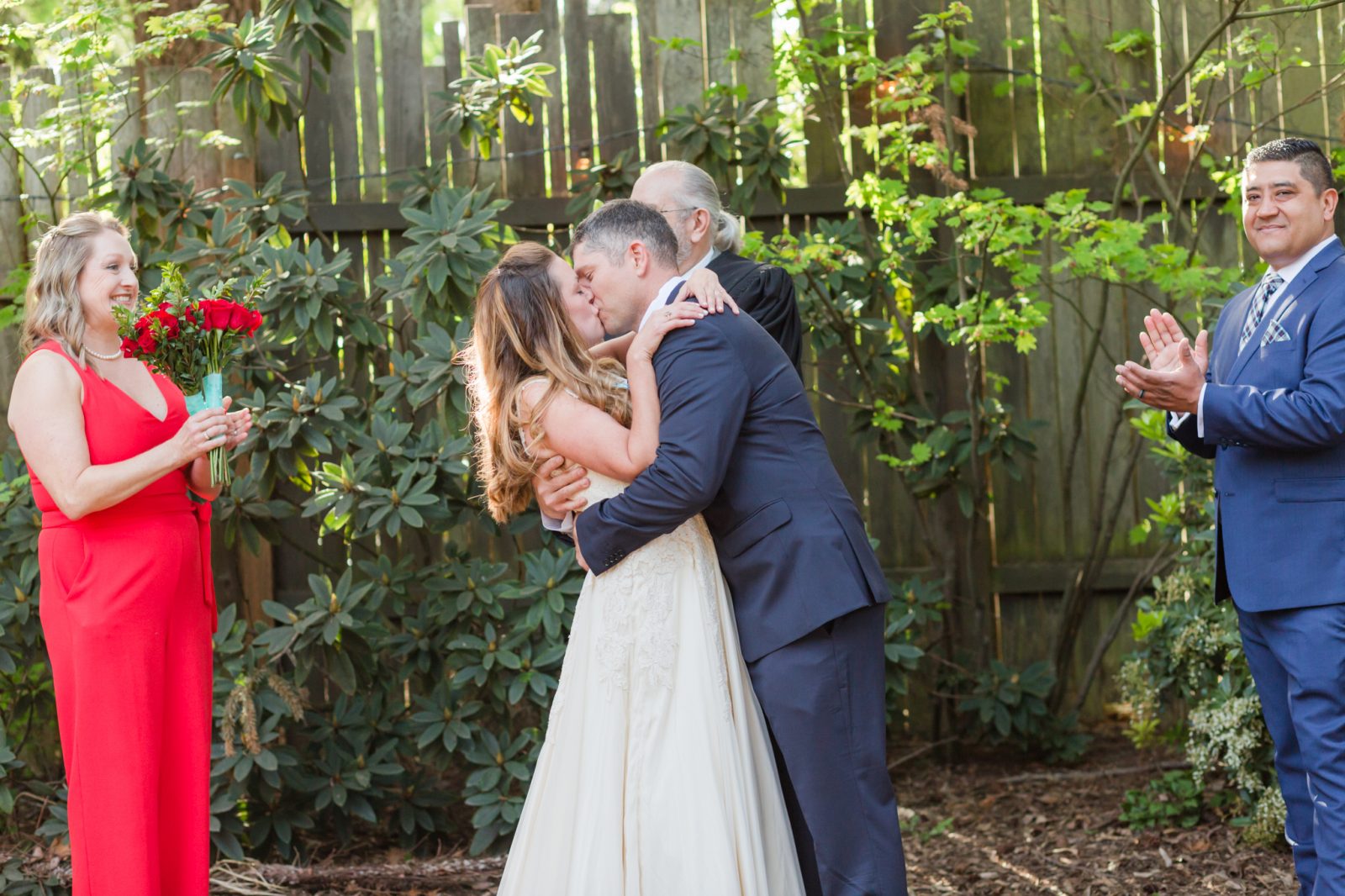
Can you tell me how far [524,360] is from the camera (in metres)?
2.74

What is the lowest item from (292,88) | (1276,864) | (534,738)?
(1276,864)

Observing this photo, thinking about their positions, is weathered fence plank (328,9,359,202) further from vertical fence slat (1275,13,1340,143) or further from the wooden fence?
vertical fence slat (1275,13,1340,143)

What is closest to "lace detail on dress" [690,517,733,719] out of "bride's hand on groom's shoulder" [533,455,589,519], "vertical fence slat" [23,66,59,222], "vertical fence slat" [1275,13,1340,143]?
"bride's hand on groom's shoulder" [533,455,589,519]

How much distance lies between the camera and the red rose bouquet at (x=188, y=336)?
3.08 metres

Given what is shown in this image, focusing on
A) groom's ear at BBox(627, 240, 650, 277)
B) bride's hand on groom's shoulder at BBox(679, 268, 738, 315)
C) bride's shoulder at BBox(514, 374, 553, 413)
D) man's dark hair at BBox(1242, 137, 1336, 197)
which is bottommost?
bride's shoulder at BBox(514, 374, 553, 413)

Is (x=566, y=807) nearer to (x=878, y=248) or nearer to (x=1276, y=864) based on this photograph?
(x=1276, y=864)

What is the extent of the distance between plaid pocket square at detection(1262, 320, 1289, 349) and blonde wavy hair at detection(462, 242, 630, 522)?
159cm

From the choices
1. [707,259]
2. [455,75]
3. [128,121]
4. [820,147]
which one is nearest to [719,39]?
[820,147]

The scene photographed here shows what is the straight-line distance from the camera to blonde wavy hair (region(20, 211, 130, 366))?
3.18m

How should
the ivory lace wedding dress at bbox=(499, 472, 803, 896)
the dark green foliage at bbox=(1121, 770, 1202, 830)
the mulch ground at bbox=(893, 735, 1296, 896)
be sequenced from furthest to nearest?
1. the dark green foliage at bbox=(1121, 770, 1202, 830)
2. the mulch ground at bbox=(893, 735, 1296, 896)
3. the ivory lace wedding dress at bbox=(499, 472, 803, 896)

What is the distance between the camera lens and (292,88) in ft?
15.6

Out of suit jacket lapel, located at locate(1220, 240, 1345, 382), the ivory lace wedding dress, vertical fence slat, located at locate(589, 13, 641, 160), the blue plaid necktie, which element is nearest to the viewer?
the ivory lace wedding dress

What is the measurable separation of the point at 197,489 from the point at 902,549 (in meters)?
2.95

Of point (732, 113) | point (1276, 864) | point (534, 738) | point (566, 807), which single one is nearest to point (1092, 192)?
point (732, 113)
